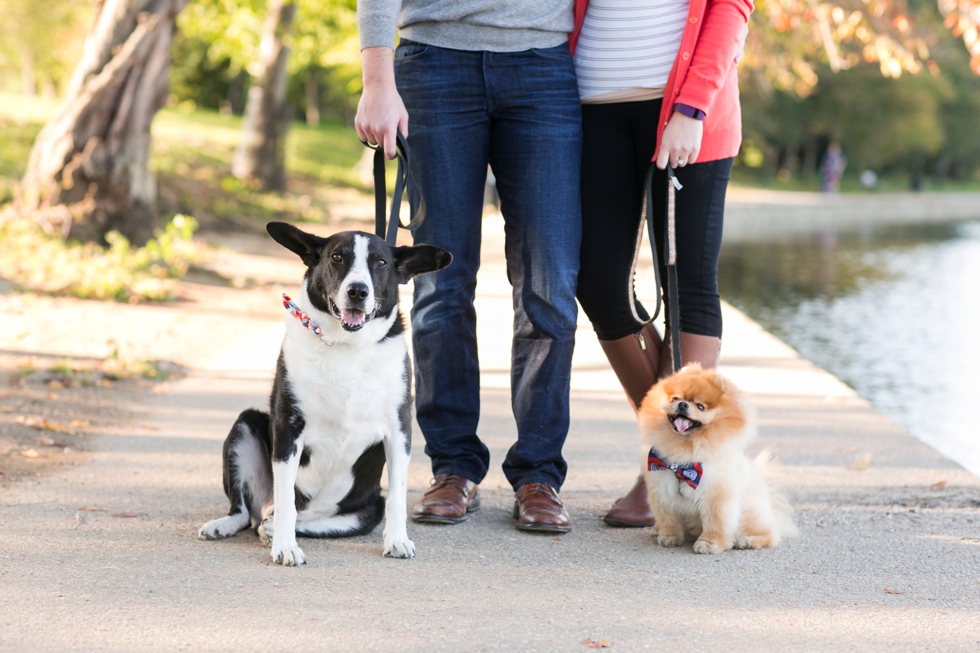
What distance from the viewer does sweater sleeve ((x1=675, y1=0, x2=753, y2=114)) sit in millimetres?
3410

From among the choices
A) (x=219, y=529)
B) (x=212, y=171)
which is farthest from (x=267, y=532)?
(x=212, y=171)

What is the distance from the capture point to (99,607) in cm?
272

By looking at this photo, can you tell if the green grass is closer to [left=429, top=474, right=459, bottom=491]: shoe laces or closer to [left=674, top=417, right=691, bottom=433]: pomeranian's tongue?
[left=429, top=474, right=459, bottom=491]: shoe laces

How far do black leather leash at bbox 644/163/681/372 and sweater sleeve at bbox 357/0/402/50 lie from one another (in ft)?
3.46

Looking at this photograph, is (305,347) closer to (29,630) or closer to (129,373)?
(29,630)

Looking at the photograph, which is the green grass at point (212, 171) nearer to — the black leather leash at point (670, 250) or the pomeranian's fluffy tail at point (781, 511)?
the black leather leash at point (670, 250)

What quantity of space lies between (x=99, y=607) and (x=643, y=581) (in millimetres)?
1620

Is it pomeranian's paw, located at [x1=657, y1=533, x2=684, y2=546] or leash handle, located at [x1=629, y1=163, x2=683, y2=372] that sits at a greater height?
leash handle, located at [x1=629, y1=163, x2=683, y2=372]

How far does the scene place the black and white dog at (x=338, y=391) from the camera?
3176 mm

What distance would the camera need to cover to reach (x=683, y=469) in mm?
3381

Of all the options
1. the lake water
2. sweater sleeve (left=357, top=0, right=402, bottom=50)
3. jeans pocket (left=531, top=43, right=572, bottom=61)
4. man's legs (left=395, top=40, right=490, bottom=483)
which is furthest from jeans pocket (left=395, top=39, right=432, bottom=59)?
the lake water

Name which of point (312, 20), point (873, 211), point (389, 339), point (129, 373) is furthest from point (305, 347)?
point (873, 211)

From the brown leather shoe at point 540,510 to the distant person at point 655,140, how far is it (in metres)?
0.25

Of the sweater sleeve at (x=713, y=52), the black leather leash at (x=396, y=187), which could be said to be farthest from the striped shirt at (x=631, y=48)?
the black leather leash at (x=396, y=187)
